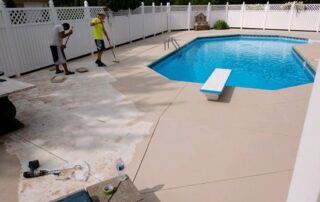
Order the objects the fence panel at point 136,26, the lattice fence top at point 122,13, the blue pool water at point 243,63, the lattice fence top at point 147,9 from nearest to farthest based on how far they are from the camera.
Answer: the blue pool water at point 243,63 < the lattice fence top at point 122,13 < the fence panel at point 136,26 < the lattice fence top at point 147,9

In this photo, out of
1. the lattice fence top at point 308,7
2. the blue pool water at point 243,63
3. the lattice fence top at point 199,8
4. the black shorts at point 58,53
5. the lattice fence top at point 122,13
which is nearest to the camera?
the black shorts at point 58,53

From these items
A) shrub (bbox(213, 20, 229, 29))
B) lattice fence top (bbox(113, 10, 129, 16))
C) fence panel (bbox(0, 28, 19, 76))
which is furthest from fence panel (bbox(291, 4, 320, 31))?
fence panel (bbox(0, 28, 19, 76))

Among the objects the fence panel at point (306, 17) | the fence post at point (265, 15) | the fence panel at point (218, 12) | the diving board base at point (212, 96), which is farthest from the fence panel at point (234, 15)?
the diving board base at point (212, 96)

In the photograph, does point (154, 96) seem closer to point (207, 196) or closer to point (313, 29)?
point (207, 196)

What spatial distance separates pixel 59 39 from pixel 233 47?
871 centimetres

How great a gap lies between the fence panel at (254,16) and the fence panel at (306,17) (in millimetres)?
1957

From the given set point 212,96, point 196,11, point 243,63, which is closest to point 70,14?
point 212,96

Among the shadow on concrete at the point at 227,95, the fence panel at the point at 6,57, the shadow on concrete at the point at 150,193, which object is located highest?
the fence panel at the point at 6,57

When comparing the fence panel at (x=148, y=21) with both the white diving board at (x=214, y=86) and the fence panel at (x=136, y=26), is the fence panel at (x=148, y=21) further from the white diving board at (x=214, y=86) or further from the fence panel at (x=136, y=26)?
the white diving board at (x=214, y=86)

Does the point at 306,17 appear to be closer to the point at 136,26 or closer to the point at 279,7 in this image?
the point at 279,7

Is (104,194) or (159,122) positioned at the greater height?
(104,194)

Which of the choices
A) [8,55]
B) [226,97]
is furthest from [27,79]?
[226,97]

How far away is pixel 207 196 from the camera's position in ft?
7.62

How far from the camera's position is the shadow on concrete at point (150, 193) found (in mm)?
2291
